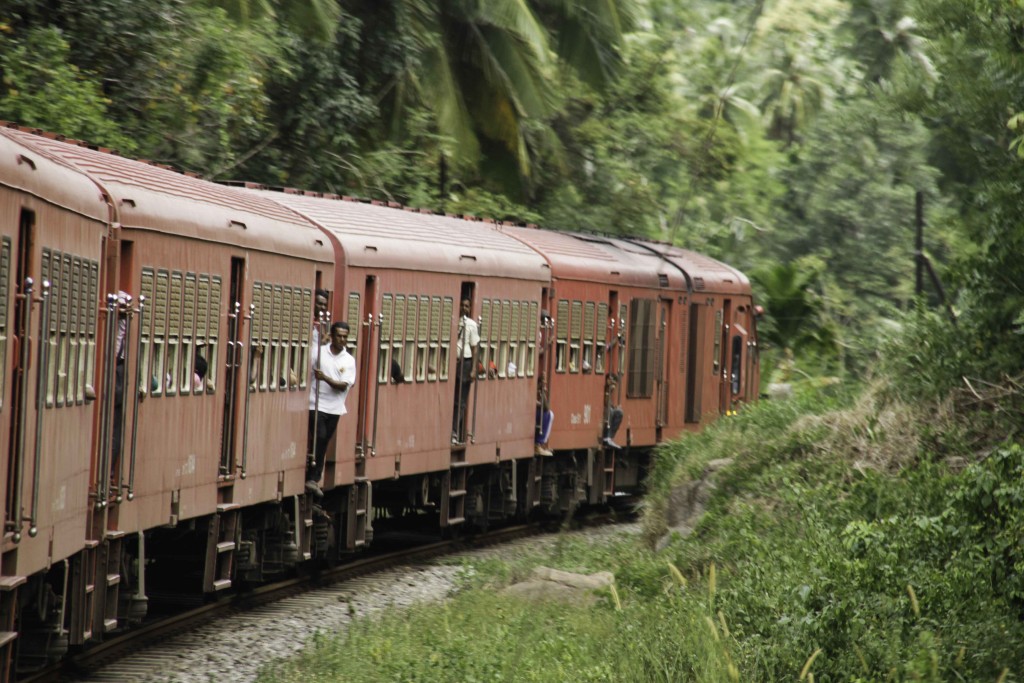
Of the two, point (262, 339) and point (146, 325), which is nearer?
point (146, 325)

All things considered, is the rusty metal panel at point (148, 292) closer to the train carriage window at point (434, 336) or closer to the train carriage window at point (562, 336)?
the train carriage window at point (434, 336)

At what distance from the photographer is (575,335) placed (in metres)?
22.4

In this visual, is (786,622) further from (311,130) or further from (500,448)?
(311,130)

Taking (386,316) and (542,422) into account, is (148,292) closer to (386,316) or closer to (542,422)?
(386,316)

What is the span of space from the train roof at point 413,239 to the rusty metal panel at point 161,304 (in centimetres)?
364

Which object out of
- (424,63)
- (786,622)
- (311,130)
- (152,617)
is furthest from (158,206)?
(424,63)

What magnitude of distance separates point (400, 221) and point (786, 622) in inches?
349

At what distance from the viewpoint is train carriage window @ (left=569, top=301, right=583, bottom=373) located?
2225 cm

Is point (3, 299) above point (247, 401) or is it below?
above

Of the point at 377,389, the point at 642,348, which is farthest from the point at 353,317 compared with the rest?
the point at 642,348

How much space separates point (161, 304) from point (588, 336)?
11819 mm

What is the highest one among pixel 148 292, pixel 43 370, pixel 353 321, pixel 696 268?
pixel 696 268

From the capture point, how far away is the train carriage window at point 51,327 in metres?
8.57

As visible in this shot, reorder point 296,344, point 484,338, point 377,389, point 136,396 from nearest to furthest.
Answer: point 136,396 < point 296,344 < point 377,389 < point 484,338
